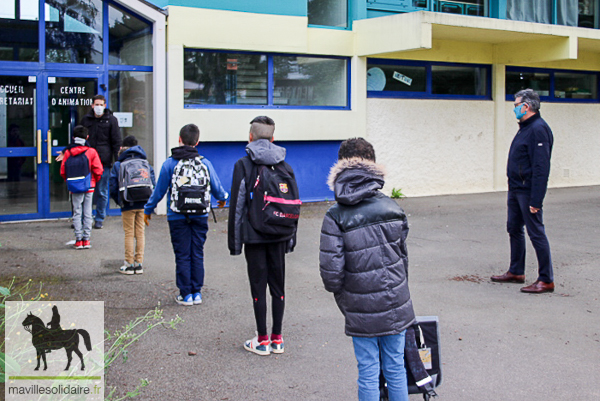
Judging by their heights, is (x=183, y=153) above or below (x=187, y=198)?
above

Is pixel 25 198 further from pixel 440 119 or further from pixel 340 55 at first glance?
pixel 440 119

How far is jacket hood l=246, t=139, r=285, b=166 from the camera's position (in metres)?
5.29

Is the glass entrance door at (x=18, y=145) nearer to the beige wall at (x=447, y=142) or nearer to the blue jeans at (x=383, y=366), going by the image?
the beige wall at (x=447, y=142)

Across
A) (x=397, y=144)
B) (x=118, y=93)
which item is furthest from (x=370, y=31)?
(x=118, y=93)

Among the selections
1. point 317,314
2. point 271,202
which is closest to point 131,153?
point 317,314

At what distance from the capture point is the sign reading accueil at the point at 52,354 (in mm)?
3064

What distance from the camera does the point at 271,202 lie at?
5234mm

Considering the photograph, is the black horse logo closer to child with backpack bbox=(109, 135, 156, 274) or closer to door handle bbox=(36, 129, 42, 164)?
child with backpack bbox=(109, 135, 156, 274)

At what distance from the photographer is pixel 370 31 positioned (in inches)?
530

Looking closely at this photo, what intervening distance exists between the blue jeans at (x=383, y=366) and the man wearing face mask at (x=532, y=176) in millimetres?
3724

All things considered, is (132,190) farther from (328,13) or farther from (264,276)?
(328,13)

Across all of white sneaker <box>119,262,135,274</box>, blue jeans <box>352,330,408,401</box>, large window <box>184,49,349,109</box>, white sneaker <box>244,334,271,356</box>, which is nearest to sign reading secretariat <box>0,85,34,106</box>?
large window <box>184,49,349,109</box>

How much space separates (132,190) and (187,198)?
1.54m

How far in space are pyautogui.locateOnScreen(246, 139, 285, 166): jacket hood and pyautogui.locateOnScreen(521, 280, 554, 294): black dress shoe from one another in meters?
3.37
